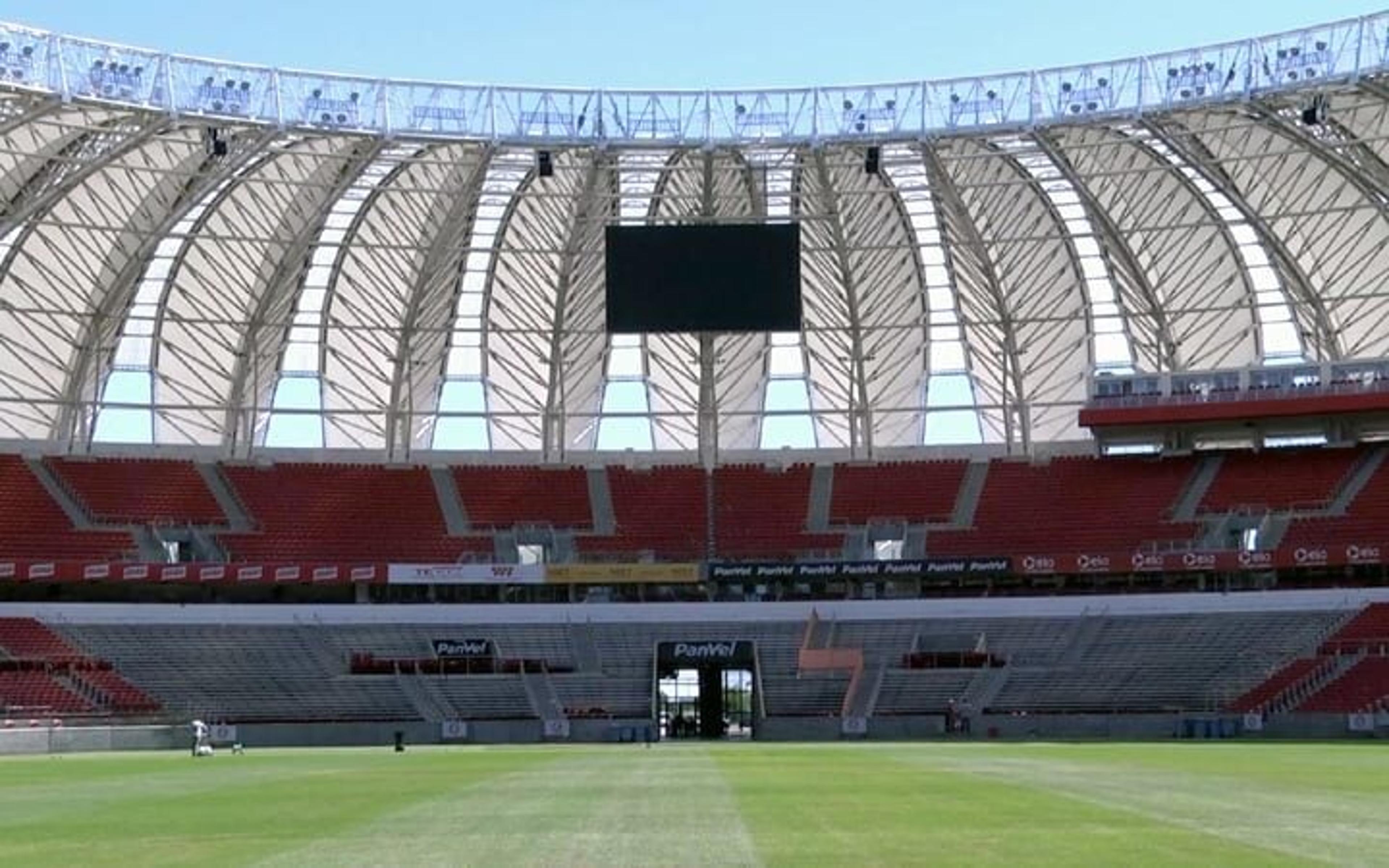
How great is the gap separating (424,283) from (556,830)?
51.7 meters

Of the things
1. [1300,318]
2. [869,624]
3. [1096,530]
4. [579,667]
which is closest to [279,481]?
[579,667]

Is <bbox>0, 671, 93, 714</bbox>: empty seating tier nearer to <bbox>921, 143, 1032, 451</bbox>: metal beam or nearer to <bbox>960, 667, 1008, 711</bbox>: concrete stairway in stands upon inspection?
<bbox>960, 667, 1008, 711</bbox>: concrete stairway in stands

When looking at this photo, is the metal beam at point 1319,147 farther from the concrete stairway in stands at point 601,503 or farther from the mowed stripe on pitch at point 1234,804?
the concrete stairway in stands at point 601,503

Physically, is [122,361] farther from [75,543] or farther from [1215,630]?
[1215,630]

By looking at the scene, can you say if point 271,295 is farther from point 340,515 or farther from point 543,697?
point 543,697

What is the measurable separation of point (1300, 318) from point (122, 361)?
46842mm

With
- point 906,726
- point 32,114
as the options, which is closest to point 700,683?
point 906,726

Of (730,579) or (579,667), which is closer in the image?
(579,667)

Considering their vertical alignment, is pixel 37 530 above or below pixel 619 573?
above

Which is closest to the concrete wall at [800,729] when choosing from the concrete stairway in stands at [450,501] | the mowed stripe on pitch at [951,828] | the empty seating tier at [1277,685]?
the empty seating tier at [1277,685]

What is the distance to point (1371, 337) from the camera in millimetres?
74250

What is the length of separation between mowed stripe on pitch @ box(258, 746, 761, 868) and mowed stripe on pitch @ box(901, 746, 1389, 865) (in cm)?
498

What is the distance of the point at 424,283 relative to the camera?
70.8 m

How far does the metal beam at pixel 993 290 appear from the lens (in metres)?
65.6
